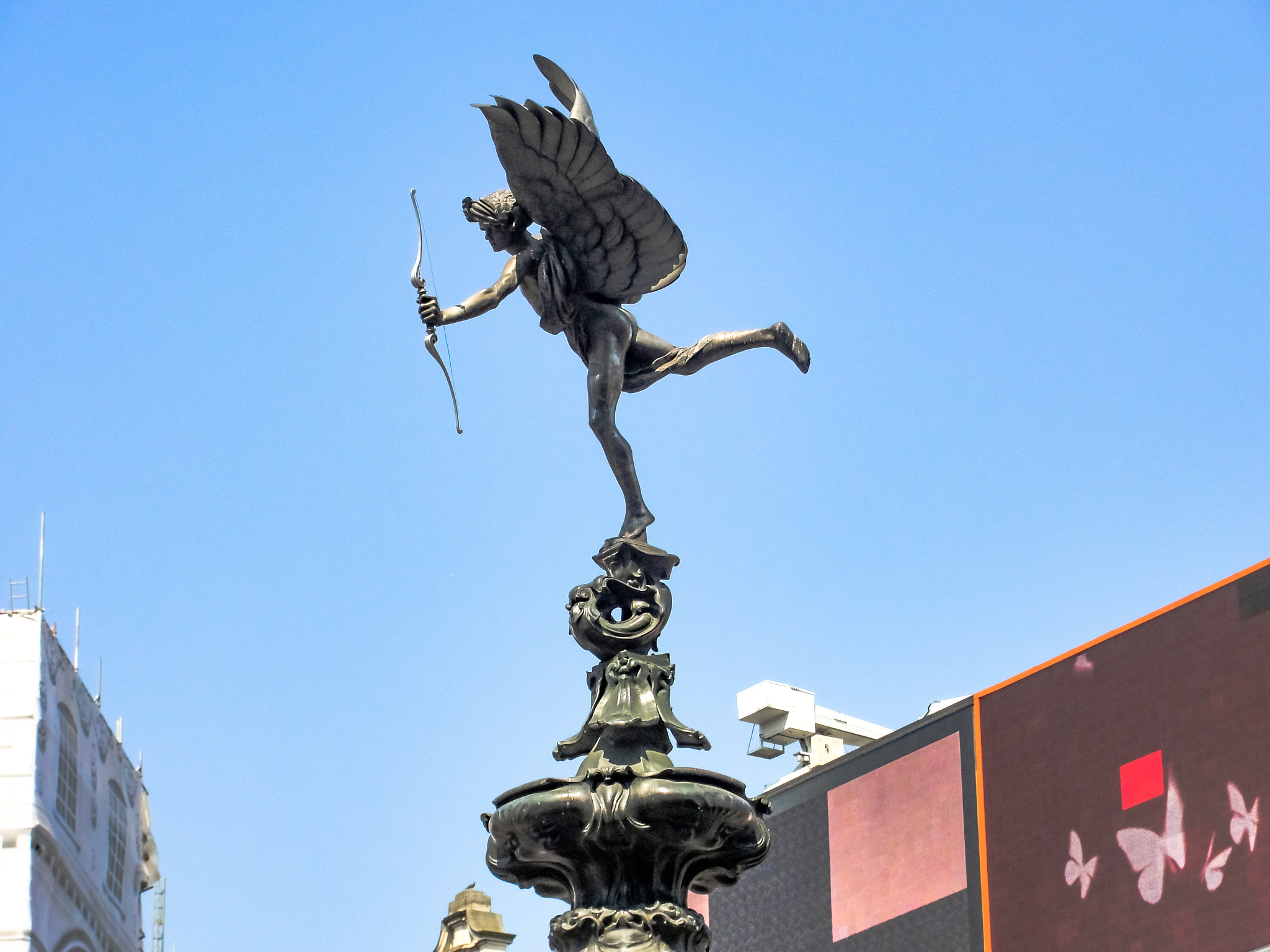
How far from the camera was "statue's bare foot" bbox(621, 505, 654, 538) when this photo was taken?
27.3 feet

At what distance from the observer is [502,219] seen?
8.45 metres

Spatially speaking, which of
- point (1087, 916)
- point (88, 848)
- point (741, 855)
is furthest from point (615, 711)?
point (88, 848)

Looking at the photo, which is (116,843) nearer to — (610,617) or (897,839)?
(897,839)

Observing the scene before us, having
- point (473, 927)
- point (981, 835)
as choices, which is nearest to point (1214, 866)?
point (981, 835)

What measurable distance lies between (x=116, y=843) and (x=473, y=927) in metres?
12.3

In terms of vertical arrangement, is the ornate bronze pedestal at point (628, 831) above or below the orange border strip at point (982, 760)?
below

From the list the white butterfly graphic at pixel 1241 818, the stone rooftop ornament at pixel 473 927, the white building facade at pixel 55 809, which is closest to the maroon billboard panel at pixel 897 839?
the white butterfly graphic at pixel 1241 818

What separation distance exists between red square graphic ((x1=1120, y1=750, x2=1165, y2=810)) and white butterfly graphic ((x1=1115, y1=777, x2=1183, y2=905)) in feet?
0.95

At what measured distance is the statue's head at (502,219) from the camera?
8.45m

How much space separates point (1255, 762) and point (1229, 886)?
1972 mm

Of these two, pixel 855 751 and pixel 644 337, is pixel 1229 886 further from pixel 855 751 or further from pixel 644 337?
pixel 644 337

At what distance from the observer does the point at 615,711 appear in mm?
7527

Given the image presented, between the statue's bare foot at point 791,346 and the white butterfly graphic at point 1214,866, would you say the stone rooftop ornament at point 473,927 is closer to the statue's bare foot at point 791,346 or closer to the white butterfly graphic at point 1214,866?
the white butterfly graphic at point 1214,866

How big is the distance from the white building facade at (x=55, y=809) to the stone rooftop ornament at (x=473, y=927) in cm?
831
